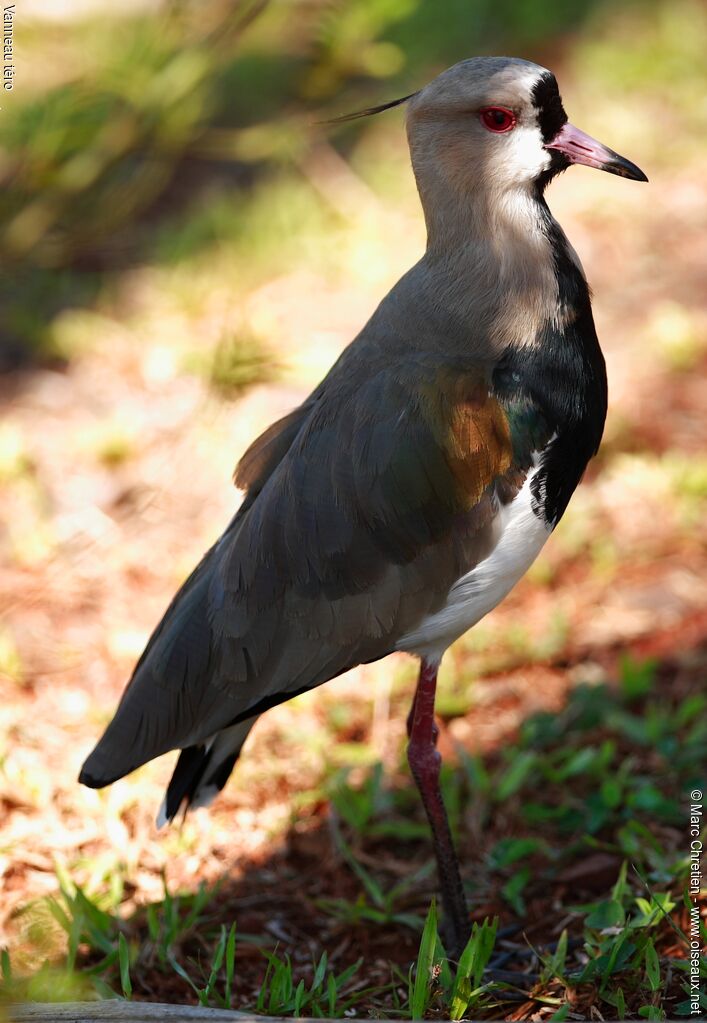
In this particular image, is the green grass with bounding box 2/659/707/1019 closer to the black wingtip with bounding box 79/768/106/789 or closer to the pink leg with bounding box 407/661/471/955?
the pink leg with bounding box 407/661/471/955

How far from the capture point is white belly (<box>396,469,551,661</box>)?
2.79 m

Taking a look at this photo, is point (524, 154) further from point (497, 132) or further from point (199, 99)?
point (199, 99)

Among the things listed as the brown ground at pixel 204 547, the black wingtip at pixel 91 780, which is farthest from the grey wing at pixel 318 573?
the brown ground at pixel 204 547

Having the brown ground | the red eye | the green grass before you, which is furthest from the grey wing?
the red eye

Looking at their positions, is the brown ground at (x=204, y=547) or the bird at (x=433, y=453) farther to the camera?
the brown ground at (x=204, y=547)

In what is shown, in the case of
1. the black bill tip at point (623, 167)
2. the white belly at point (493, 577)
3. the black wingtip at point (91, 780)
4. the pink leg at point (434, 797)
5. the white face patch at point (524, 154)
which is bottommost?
the pink leg at point (434, 797)

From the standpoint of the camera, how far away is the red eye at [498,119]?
9.14 feet

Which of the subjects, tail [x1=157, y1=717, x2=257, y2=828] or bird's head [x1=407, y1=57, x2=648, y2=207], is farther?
tail [x1=157, y1=717, x2=257, y2=828]

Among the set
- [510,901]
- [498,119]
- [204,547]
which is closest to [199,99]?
[498,119]

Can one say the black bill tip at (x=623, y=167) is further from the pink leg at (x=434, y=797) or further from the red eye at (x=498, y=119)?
the pink leg at (x=434, y=797)

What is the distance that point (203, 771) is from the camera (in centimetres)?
322

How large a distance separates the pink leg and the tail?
1.40ft

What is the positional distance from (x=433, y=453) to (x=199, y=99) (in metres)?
0.94

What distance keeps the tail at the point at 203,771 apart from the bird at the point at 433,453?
0.19m
